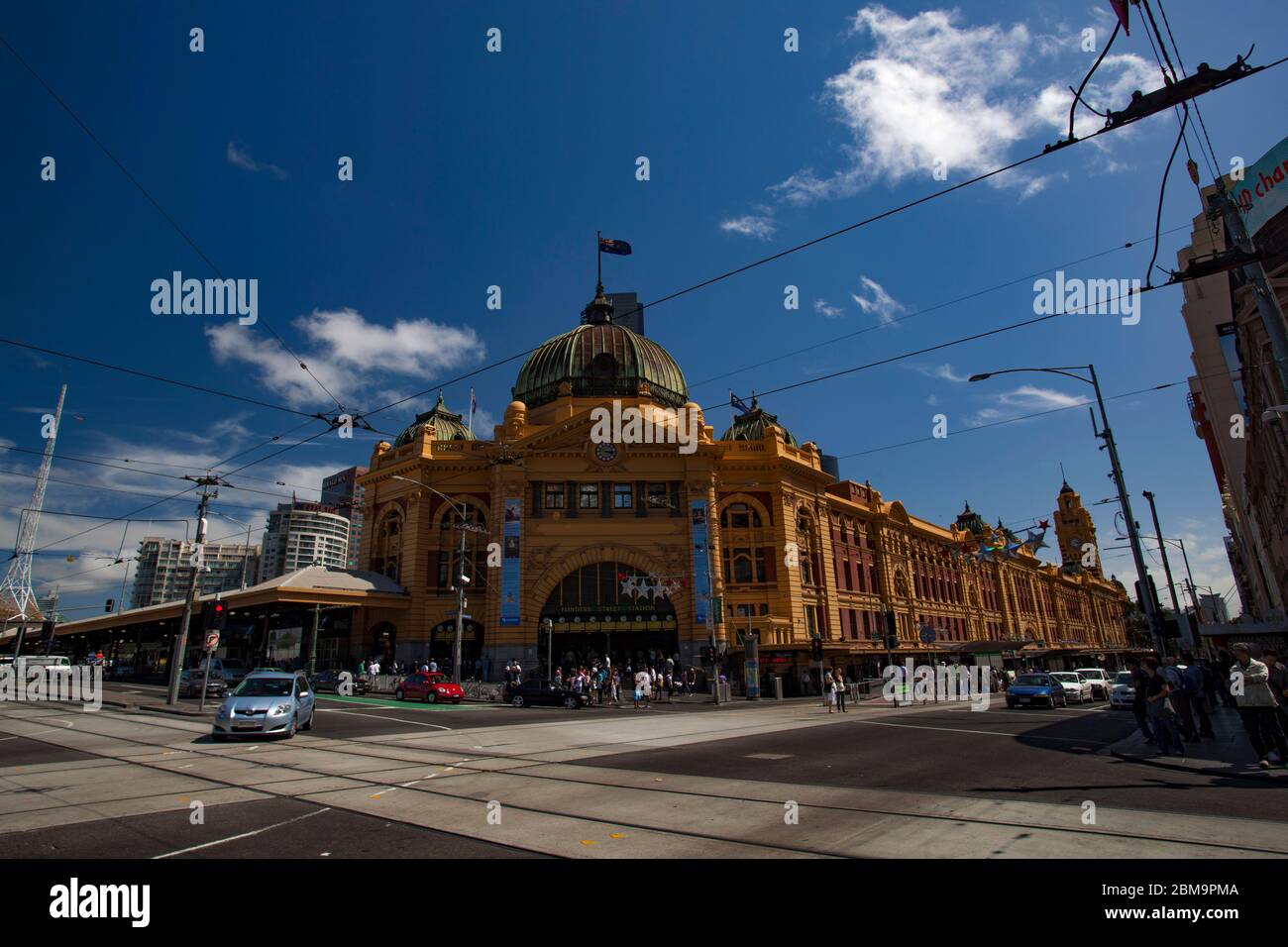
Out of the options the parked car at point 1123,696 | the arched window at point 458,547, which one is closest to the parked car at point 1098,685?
the parked car at point 1123,696

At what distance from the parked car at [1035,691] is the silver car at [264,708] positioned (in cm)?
2491

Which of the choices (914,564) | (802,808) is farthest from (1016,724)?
(914,564)

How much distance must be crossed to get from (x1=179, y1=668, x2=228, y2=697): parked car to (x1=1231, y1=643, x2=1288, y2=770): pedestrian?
33.4 meters

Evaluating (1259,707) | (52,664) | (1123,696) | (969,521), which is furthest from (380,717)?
(969,521)

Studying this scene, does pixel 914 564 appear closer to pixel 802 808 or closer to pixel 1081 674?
pixel 1081 674

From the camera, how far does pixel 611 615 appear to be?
41.4 metres

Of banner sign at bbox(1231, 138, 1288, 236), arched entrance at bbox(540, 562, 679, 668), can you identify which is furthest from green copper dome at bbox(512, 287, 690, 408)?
banner sign at bbox(1231, 138, 1288, 236)

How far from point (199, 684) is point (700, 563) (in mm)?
26972

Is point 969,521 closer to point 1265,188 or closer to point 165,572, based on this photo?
point 1265,188

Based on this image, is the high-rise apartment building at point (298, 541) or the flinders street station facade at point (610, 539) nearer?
the flinders street station facade at point (610, 539)

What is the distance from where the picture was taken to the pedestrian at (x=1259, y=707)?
34.3 ft

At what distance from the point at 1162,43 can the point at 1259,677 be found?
9554 mm

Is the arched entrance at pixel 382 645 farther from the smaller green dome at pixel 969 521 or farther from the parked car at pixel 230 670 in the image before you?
the smaller green dome at pixel 969 521
